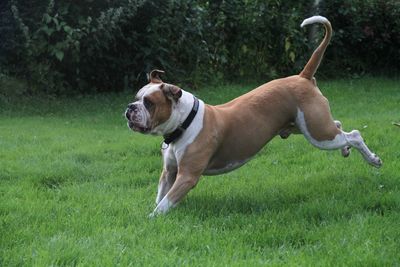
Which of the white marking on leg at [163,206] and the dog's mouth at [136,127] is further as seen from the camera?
the dog's mouth at [136,127]

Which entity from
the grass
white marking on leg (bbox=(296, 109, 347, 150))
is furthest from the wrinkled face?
white marking on leg (bbox=(296, 109, 347, 150))

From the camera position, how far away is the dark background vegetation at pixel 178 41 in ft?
40.4

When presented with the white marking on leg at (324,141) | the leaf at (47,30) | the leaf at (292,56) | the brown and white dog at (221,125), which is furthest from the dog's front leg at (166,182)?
the leaf at (292,56)

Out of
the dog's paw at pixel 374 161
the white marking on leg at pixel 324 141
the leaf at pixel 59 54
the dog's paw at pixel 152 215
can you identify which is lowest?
the leaf at pixel 59 54

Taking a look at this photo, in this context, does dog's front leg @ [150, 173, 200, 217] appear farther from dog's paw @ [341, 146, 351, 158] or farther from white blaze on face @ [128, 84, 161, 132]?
dog's paw @ [341, 146, 351, 158]

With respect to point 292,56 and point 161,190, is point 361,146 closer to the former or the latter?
point 161,190

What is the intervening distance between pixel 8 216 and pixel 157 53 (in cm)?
861

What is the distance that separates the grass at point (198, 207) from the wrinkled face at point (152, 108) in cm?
Answer: 71

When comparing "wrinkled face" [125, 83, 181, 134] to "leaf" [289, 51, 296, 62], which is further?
"leaf" [289, 51, 296, 62]

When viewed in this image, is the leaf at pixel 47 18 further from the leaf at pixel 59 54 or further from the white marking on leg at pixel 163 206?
the white marking on leg at pixel 163 206

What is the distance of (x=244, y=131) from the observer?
5629 mm

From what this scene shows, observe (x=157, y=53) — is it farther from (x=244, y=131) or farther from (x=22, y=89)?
(x=244, y=131)

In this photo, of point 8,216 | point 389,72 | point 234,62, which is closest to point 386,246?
point 8,216

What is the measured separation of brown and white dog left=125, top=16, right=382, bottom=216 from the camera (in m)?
5.21
